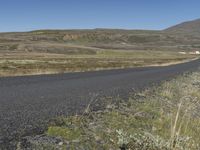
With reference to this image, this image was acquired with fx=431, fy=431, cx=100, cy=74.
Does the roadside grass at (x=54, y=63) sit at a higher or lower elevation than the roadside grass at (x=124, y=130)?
lower

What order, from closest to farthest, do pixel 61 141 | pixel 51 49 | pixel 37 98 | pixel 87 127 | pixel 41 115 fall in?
pixel 61 141, pixel 87 127, pixel 41 115, pixel 37 98, pixel 51 49

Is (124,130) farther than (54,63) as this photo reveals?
No

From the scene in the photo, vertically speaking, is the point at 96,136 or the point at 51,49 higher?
the point at 96,136

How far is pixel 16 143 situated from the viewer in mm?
9375

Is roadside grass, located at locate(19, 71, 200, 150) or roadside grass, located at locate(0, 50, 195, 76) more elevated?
roadside grass, located at locate(19, 71, 200, 150)

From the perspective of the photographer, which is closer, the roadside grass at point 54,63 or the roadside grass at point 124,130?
the roadside grass at point 124,130

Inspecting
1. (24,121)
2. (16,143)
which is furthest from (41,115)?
(16,143)

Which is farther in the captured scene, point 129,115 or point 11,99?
point 11,99

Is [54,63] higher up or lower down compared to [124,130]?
lower down

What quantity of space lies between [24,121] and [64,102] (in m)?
5.77

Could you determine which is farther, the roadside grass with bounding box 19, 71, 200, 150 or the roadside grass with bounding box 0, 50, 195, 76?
the roadside grass with bounding box 0, 50, 195, 76

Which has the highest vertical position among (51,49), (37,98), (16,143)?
(16,143)

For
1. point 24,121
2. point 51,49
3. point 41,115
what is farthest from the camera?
point 51,49

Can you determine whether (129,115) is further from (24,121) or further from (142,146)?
(142,146)
